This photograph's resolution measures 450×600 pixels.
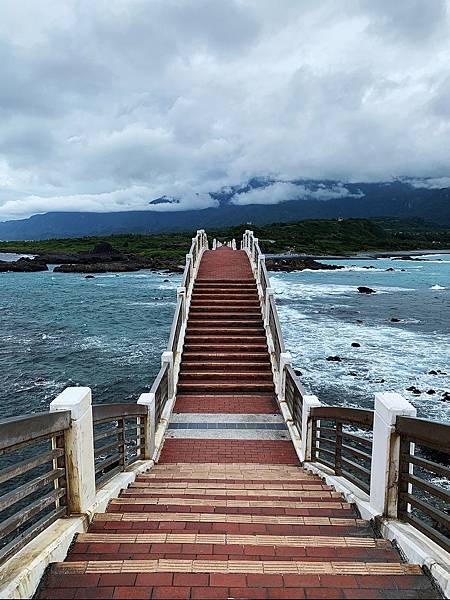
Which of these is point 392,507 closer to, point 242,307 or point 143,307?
point 242,307

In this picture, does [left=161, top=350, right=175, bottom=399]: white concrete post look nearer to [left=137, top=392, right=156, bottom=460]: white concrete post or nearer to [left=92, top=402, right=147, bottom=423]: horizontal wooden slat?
[left=137, top=392, right=156, bottom=460]: white concrete post

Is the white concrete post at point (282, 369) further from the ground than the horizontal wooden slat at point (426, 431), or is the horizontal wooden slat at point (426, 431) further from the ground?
the horizontal wooden slat at point (426, 431)

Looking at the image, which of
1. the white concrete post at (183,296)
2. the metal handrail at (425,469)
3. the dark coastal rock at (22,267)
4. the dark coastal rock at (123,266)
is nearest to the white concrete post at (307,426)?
the metal handrail at (425,469)

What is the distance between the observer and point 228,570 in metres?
2.74

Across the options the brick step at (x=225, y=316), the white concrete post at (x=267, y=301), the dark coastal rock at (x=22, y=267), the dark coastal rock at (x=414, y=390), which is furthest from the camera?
the dark coastal rock at (x=22, y=267)

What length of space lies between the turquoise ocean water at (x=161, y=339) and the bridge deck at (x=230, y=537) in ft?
32.5

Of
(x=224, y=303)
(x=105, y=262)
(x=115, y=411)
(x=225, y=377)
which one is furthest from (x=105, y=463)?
(x=105, y=262)

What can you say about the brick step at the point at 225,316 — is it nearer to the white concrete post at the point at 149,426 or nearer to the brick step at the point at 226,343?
the brick step at the point at 226,343

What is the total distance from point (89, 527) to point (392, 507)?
2475 millimetres

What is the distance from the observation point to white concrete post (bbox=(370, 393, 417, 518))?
12.0 feet

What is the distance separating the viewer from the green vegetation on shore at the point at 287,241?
102 m

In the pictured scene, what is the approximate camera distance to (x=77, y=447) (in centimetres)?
371

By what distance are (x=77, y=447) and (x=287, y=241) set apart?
383ft

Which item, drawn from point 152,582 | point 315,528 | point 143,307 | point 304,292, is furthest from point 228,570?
point 304,292
